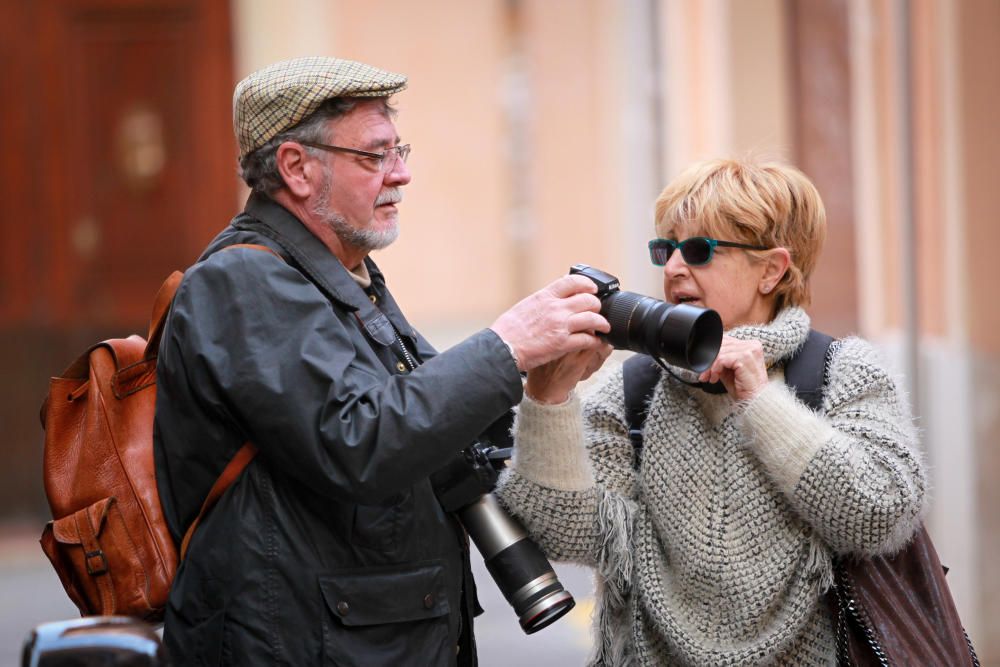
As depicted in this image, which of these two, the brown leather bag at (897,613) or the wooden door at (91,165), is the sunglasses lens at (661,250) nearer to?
the brown leather bag at (897,613)

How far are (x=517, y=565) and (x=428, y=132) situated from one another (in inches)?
203

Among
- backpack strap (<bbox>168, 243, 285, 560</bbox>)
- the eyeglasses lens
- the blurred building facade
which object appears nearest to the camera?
backpack strap (<bbox>168, 243, 285, 560</bbox>)

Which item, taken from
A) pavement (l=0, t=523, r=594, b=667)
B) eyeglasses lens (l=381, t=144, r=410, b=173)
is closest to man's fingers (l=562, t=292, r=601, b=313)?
eyeglasses lens (l=381, t=144, r=410, b=173)

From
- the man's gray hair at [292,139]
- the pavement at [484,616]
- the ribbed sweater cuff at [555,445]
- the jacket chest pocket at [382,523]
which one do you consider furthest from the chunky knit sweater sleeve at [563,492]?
the pavement at [484,616]

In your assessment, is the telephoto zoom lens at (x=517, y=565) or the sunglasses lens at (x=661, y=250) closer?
the telephoto zoom lens at (x=517, y=565)

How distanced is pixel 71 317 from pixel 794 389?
18.5 feet

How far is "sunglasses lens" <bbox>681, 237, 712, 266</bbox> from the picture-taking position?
7.80ft

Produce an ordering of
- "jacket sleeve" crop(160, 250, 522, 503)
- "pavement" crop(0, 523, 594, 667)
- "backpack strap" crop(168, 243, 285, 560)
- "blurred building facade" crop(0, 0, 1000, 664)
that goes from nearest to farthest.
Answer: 1. "jacket sleeve" crop(160, 250, 522, 503)
2. "backpack strap" crop(168, 243, 285, 560)
3. "pavement" crop(0, 523, 594, 667)
4. "blurred building facade" crop(0, 0, 1000, 664)

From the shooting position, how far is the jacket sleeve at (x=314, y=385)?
2.09m

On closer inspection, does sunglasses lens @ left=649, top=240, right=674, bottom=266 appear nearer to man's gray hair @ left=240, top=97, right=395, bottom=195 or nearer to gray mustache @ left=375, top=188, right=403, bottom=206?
gray mustache @ left=375, top=188, right=403, bottom=206

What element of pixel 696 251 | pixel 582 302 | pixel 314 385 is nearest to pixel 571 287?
pixel 582 302

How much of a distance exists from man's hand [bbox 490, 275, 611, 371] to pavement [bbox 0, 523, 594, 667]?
8.80 feet

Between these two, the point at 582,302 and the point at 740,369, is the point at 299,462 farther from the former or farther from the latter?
the point at 740,369

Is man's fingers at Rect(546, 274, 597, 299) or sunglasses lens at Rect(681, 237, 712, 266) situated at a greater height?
sunglasses lens at Rect(681, 237, 712, 266)
